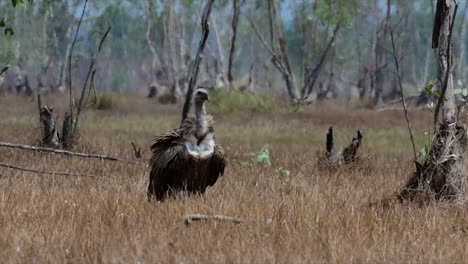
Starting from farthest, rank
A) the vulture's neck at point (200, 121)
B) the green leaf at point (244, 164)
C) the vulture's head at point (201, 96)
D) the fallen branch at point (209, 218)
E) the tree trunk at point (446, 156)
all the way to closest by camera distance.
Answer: the green leaf at point (244, 164), the tree trunk at point (446, 156), the vulture's head at point (201, 96), the vulture's neck at point (200, 121), the fallen branch at point (209, 218)

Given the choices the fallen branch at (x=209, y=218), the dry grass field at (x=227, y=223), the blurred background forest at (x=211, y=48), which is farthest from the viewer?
the blurred background forest at (x=211, y=48)

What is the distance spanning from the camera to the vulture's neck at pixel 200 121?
6768mm

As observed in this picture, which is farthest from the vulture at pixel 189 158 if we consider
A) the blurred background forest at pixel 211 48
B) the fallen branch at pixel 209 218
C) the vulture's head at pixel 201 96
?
the blurred background forest at pixel 211 48

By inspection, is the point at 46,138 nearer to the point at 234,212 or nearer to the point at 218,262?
the point at 234,212

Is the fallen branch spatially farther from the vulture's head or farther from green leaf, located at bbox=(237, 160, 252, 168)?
green leaf, located at bbox=(237, 160, 252, 168)

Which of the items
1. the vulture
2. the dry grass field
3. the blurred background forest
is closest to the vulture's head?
the vulture

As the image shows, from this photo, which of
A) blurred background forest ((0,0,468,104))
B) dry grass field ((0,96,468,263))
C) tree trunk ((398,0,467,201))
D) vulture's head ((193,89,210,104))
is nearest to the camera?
dry grass field ((0,96,468,263))

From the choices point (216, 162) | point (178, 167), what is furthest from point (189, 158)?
point (216, 162)

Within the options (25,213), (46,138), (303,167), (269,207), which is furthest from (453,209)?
(46,138)

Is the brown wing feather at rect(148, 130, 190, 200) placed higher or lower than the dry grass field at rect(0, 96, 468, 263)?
higher

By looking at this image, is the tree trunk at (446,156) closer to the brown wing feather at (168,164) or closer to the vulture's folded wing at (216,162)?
the vulture's folded wing at (216,162)

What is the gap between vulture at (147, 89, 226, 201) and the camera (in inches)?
267

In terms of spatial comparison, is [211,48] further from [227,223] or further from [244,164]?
[227,223]

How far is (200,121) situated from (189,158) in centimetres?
31
